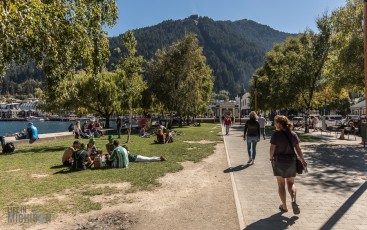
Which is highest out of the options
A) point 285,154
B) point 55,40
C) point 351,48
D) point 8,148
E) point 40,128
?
point 351,48

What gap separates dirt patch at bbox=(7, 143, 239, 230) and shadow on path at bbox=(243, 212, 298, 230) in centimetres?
36

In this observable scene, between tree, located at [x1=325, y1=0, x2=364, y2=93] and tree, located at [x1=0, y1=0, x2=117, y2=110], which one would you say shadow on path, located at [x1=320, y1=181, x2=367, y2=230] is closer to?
tree, located at [x1=0, y1=0, x2=117, y2=110]

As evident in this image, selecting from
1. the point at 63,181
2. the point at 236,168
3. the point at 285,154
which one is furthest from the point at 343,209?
the point at 63,181

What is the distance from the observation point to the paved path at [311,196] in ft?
18.1

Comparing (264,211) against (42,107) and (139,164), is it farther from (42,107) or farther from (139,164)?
(42,107)

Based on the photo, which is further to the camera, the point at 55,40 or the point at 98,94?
the point at 98,94

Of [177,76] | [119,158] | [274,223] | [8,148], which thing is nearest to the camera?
[274,223]

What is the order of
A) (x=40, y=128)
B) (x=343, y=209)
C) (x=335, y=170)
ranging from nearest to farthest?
(x=343, y=209)
(x=335, y=170)
(x=40, y=128)

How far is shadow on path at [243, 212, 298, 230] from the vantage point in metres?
5.30

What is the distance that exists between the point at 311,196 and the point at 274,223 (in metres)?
2.13

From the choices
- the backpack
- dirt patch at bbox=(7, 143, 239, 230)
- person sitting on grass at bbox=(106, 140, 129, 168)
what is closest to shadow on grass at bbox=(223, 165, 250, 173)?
dirt patch at bbox=(7, 143, 239, 230)

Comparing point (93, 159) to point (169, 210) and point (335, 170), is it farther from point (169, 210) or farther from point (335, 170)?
point (335, 170)

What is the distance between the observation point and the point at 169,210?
21.1ft

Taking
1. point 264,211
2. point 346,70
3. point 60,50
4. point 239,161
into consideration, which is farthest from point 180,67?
point 264,211
